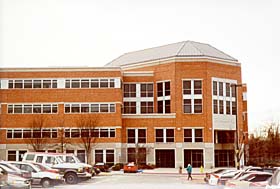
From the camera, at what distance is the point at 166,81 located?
9.73 metres

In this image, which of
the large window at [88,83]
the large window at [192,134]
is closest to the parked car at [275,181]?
the large window at [88,83]

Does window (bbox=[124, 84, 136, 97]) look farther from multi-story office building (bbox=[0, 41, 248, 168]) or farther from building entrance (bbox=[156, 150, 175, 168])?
building entrance (bbox=[156, 150, 175, 168])

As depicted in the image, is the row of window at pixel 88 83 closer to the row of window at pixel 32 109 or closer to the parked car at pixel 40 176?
the row of window at pixel 32 109

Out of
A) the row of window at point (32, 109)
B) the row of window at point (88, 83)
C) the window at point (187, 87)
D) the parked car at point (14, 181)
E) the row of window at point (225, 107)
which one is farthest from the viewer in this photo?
the row of window at point (88, 83)

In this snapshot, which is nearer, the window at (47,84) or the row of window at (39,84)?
the row of window at (39,84)

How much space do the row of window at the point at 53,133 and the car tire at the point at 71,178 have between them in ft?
2.22

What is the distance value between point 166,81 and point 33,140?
376 cm

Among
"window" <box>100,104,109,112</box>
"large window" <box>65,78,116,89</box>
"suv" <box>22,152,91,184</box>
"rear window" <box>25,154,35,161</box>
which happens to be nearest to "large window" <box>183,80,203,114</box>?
"large window" <box>65,78,116,89</box>

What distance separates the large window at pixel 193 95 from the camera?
872 cm

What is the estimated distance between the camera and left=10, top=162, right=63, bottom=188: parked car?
448 centimetres

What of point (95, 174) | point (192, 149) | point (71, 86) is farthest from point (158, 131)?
point (95, 174)

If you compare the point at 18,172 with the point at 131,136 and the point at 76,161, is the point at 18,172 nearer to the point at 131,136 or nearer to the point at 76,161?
the point at 76,161

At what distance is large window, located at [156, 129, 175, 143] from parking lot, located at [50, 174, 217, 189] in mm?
3830

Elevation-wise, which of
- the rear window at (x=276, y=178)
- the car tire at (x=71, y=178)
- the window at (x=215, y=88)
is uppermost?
the window at (x=215, y=88)
